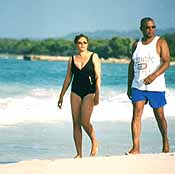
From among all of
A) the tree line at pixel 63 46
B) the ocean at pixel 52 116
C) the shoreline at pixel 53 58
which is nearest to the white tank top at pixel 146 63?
the ocean at pixel 52 116

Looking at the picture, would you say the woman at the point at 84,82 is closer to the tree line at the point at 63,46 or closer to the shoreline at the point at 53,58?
the tree line at the point at 63,46

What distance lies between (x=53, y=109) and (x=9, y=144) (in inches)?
46.5

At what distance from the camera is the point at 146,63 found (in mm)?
3471

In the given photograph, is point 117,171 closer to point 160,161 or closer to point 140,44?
point 160,161

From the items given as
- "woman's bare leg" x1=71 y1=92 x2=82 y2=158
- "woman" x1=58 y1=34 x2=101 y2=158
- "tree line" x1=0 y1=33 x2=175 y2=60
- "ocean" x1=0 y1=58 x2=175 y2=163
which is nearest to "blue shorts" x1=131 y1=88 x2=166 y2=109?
"woman" x1=58 y1=34 x2=101 y2=158

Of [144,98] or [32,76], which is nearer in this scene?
[144,98]

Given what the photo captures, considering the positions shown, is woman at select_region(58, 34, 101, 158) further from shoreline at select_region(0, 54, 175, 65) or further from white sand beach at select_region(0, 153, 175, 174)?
shoreline at select_region(0, 54, 175, 65)

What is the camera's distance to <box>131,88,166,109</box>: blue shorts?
3.50m

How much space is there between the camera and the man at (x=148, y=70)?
3.46 meters

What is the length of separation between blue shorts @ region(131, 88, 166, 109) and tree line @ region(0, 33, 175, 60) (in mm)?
1478

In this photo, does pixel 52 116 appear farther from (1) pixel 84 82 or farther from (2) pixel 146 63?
(2) pixel 146 63

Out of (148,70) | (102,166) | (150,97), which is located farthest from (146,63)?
(102,166)
